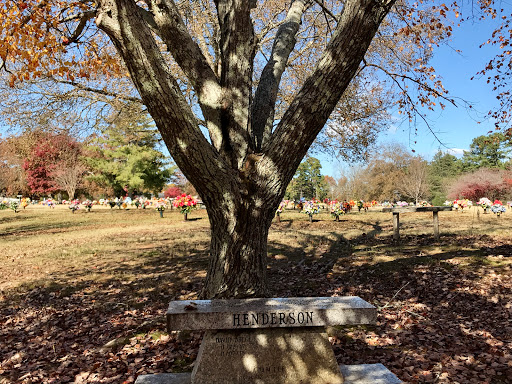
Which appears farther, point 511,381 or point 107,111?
point 107,111

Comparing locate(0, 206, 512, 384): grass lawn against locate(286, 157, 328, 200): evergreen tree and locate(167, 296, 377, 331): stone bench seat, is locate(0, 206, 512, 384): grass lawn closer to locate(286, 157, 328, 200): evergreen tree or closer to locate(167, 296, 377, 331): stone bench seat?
locate(167, 296, 377, 331): stone bench seat

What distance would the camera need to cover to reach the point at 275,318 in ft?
10.0

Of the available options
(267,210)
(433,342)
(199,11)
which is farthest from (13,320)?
(199,11)

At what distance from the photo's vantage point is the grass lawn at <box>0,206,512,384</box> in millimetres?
3854

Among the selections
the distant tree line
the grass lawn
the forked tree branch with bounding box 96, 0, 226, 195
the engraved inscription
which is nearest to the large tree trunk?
the forked tree branch with bounding box 96, 0, 226, 195

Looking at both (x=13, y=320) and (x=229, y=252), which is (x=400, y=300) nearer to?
(x=229, y=252)

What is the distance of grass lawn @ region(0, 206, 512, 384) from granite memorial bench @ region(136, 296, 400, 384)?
2.56 feet

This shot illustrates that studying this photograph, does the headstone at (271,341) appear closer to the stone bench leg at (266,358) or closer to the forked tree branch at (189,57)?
the stone bench leg at (266,358)

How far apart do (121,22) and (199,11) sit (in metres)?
9.18

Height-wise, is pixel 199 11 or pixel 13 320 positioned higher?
pixel 199 11

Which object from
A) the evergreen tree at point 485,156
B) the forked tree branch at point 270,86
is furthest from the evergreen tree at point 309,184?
the forked tree branch at point 270,86

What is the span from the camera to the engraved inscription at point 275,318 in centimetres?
303

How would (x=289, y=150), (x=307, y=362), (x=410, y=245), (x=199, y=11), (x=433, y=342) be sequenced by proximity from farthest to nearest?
1. (x=199, y=11)
2. (x=410, y=245)
3. (x=433, y=342)
4. (x=289, y=150)
5. (x=307, y=362)

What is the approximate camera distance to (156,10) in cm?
397
